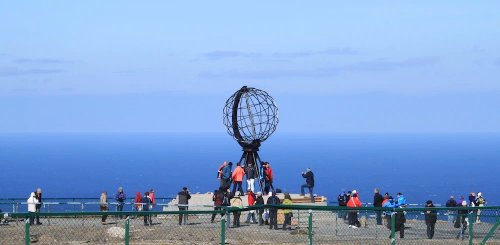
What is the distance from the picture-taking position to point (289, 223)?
28.1 metres

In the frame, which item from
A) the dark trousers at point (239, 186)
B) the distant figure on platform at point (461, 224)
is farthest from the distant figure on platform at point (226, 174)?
the distant figure on platform at point (461, 224)

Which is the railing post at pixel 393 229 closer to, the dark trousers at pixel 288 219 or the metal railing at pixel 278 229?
the metal railing at pixel 278 229

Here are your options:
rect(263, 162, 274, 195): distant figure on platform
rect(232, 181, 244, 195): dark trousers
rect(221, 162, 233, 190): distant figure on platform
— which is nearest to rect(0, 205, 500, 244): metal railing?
rect(232, 181, 244, 195): dark trousers

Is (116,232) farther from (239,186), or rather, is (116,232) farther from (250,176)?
(250,176)

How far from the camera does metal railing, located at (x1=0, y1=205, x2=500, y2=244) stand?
25297 mm

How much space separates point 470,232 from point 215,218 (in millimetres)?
6767

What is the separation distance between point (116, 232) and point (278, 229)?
13.1 feet

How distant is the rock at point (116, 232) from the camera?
26.7m

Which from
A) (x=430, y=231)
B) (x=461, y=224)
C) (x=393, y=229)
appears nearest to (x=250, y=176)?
(x=430, y=231)

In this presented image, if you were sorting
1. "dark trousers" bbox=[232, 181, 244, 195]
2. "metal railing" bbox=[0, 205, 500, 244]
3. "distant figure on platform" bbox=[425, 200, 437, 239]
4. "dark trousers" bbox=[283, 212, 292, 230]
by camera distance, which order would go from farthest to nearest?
"dark trousers" bbox=[232, 181, 244, 195] → "dark trousers" bbox=[283, 212, 292, 230] → "distant figure on platform" bbox=[425, 200, 437, 239] → "metal railing" bbox=[0, 205, 500, 244]

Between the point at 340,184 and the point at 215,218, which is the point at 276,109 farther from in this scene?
the point at 340,184

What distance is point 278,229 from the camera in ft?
89.4

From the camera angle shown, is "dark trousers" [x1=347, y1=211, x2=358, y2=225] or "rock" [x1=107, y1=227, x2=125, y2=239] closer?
"rock" [x1=107, y1=227, x2=125, y2=239]

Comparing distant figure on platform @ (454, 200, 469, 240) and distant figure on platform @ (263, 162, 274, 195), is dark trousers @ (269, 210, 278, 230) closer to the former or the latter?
distant figure on platform @ (454, 200, 469, 240)
